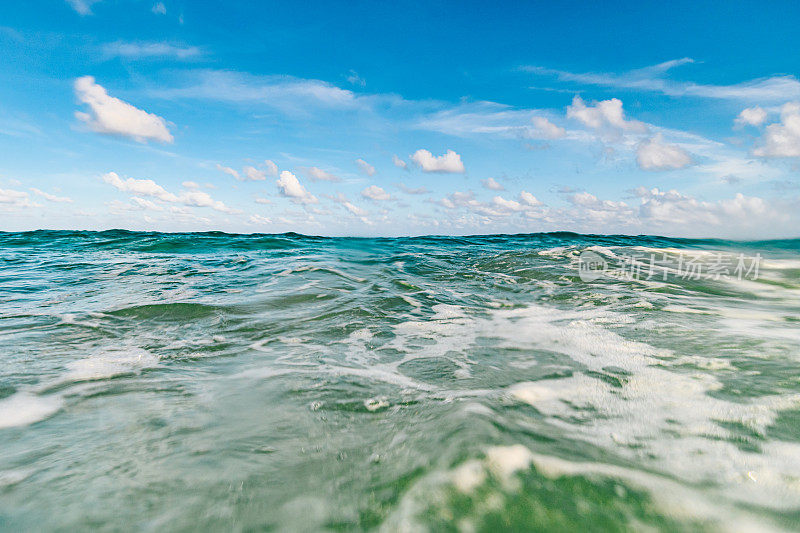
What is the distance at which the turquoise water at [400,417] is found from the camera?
129 centimetres

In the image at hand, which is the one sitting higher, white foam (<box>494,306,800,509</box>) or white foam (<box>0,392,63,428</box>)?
white foam (<box>494,306,800,509</box>)

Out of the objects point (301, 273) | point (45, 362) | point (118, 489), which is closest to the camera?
point (118, 489)

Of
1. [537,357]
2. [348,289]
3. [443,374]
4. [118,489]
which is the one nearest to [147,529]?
[118,489]

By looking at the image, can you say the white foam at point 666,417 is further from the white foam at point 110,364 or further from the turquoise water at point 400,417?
the white foam at point 110,364

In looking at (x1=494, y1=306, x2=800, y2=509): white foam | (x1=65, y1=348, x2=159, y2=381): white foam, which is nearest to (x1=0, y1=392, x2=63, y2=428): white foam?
(x1=65, y1=348, x2=159, y2=381): white foam

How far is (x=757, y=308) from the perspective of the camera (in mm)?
4746

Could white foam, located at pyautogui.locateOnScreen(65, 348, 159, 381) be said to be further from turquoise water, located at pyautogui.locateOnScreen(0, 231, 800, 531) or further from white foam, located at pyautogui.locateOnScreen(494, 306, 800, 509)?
white foam, located at pyautogui.locateOnScreen(494, 306, 800, 509)

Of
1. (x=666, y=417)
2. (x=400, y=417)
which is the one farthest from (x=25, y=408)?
(x=666, y=417)

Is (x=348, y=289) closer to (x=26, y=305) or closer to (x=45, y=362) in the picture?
(x=45, y=362)

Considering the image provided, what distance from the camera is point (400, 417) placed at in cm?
202

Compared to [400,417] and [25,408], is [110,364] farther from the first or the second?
[400,417]

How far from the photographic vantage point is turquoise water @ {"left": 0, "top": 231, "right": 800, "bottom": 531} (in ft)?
4.24

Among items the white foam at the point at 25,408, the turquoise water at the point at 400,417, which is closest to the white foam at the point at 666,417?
the turquoise water at the point at 400,417

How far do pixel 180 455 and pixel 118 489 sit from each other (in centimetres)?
26
